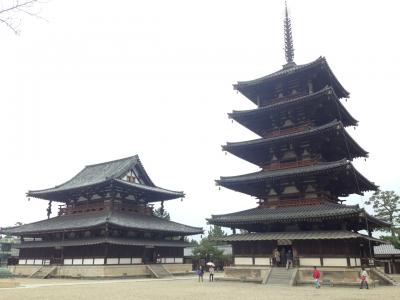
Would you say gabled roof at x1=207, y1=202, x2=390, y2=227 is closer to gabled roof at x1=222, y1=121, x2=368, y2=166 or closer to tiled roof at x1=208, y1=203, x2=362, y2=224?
tiled roof at x1=208, y1=203, x2=362, y2=224

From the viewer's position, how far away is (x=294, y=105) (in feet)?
111

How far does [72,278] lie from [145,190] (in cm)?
1329

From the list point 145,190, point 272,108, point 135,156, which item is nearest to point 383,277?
point 272,108

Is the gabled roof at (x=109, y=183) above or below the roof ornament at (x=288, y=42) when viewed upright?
below

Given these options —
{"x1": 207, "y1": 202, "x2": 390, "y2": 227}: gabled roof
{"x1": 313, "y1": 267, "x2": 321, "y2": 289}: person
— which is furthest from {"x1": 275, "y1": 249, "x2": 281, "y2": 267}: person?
{"x1": 313, "y1": 267, "x2": 321, "y2": 289}: person

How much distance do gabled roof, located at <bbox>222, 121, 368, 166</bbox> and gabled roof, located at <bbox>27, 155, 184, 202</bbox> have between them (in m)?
15.0

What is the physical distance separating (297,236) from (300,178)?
5206 millimetres

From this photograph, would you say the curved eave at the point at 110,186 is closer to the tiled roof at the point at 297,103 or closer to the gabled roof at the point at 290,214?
the gabled roof at the point at 290,214

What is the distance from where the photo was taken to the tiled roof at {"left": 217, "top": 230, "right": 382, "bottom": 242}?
27.1 metres

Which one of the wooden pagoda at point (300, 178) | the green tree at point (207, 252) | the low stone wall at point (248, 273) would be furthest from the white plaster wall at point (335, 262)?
the green tree at point (207, 252)

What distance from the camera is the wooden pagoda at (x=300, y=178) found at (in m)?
28.8

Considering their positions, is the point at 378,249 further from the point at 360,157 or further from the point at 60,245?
the point at 60,245

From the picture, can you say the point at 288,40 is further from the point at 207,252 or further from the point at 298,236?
the point at 207,252

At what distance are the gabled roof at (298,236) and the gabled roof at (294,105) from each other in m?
11.3
